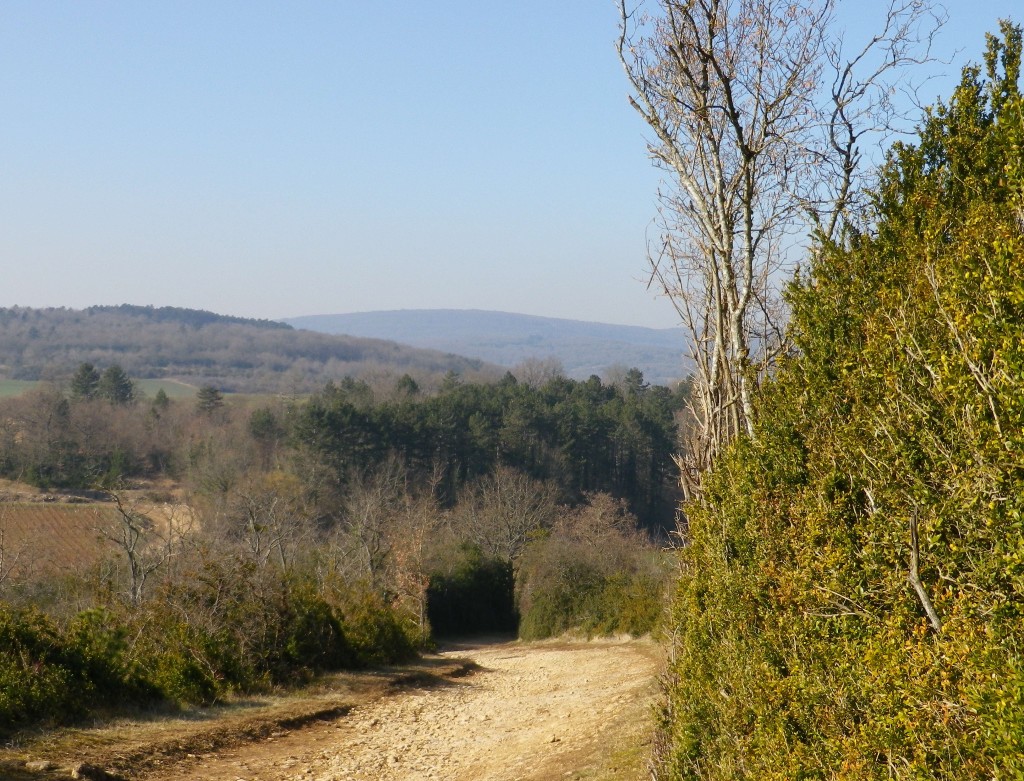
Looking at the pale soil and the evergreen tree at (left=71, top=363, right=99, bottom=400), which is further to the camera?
the evergreen tree at (left=71, top=363, right=99, bottom=400)

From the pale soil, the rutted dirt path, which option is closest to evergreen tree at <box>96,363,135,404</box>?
the pale soil

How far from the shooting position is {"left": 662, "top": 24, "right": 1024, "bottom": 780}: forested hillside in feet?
10.5

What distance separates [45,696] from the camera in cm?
1013

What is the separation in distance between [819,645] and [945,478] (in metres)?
1.02

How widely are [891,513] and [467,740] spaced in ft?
29.3

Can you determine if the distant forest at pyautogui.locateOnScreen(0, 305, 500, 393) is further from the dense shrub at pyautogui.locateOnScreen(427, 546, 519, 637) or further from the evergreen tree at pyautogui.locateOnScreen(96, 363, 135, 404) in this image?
the dense shrub at pyautogui.locateOnScreen(427, 546, 519, 637)

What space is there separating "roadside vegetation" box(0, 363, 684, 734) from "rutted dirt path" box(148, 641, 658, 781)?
2.09 m

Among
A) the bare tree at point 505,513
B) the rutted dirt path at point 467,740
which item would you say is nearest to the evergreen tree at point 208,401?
the bare tree at point 505,513

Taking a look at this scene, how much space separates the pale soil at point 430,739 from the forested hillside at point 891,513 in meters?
3.28

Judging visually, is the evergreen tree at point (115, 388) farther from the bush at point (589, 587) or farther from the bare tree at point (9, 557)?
the bush at point (589, 587)

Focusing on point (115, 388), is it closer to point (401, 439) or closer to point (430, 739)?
point (401, 439)

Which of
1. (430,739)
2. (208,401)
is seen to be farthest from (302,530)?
(208,401)

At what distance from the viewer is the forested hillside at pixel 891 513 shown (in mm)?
3197

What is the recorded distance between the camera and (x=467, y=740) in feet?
38.7
